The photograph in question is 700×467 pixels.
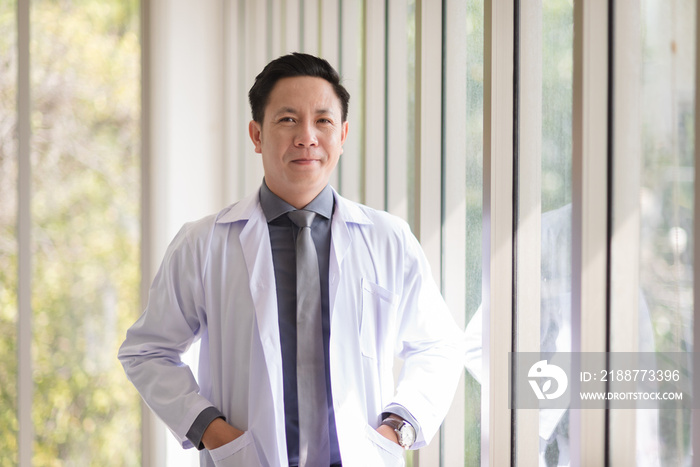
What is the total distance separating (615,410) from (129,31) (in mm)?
2362

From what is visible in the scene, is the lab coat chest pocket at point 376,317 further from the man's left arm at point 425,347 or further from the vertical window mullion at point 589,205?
the vertical window mullion at point 589,205

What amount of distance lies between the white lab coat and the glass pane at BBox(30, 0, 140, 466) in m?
1.06

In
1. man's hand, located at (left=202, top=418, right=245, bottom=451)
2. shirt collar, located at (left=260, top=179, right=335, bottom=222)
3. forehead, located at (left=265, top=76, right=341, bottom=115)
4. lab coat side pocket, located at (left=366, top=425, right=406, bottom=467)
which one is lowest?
lab coat side pocket, located at (left=366, top=425, right=406, bottom=467)

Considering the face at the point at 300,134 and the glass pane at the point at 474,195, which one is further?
the glass pane at the point at 474,195

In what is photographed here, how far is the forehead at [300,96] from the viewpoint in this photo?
5.30 ft

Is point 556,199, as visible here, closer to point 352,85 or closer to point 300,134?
point 300,134

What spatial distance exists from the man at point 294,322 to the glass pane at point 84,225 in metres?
1.07

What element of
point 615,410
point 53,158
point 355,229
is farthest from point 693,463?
point 53,158

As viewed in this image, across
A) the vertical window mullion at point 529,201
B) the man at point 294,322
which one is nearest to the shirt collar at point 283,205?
the man at point 294,322

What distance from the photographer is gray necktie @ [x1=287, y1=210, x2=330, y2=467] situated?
60.9 inches

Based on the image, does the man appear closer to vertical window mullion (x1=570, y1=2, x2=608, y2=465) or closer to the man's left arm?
the man's left arm

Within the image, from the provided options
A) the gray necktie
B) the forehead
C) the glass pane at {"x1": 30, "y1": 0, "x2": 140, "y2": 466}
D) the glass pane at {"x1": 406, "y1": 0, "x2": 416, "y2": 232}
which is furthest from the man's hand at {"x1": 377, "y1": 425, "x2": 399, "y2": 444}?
the glass pane at {"x1": 30, "y1": 0, "x2": 140, "y2": 466}

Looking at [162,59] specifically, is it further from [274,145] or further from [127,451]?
[127,451]

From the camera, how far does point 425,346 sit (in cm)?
174
